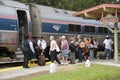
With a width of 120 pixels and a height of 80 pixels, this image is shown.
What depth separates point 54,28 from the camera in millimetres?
25766

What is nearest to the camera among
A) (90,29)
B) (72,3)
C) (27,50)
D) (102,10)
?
(27,50)

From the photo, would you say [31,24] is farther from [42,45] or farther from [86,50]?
[86,50]

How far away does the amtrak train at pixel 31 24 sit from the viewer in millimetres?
21188

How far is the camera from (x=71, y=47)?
21969 millimetres

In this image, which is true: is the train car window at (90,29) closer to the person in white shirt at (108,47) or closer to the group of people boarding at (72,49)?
the person in white shirt at (108,47)

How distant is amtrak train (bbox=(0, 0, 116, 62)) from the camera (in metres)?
21.2

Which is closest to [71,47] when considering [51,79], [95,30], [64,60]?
[64,60]

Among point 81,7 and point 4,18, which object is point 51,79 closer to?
point 4,18

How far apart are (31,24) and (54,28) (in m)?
2.51

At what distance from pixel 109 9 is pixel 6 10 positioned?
6036 millimetres

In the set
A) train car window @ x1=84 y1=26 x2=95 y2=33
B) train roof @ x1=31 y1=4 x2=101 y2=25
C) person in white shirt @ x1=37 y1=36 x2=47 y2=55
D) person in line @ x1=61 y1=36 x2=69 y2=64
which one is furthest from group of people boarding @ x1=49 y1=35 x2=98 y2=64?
train car window @ x1=84 y1=26 x2=95 y2=33

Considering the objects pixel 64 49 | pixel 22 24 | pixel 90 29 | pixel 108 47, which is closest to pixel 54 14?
pixel 22 24

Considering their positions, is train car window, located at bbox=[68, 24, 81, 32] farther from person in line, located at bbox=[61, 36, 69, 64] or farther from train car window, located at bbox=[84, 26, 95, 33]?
person in line, located at bbox=[61, 36, 69, 64]

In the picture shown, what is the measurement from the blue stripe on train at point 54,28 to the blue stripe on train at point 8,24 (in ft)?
10.9
